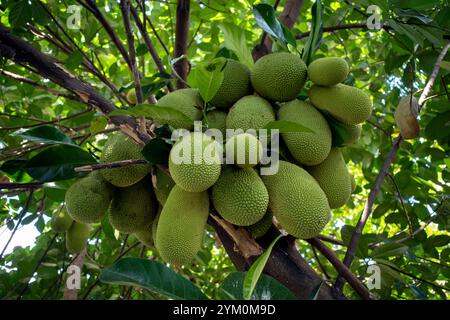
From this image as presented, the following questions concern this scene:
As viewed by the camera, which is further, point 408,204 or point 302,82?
point 408,204

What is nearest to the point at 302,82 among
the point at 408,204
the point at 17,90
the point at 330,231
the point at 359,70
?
the point at 408,204

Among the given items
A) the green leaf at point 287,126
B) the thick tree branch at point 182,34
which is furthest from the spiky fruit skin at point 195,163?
the thick tree branch at point 182,34

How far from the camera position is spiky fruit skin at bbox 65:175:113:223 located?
1.03 meters

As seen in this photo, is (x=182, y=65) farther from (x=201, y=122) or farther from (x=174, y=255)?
(x=174, y=255)

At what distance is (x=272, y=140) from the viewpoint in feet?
3.20

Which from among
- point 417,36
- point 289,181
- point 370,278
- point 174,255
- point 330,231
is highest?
point 417,36

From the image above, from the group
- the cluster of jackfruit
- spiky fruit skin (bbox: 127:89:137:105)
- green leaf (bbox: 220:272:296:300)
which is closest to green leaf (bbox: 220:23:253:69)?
the cluster of jackfruit

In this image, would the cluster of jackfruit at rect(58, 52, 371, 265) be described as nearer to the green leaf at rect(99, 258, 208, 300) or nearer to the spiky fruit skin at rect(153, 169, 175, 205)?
the spiky fruit skin at rect(153, 169, 175, 205)

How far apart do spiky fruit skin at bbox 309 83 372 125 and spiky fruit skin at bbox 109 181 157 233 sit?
496mm

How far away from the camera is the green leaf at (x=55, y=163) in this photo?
99 centimetres

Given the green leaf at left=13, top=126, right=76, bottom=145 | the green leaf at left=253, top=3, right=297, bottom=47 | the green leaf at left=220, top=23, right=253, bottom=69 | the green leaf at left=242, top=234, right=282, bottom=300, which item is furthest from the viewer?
the green leaf at left=220, top=23, right=253, bottom=69

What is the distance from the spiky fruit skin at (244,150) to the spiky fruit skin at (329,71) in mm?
297

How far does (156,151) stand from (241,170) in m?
0.18

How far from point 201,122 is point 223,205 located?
231mm
